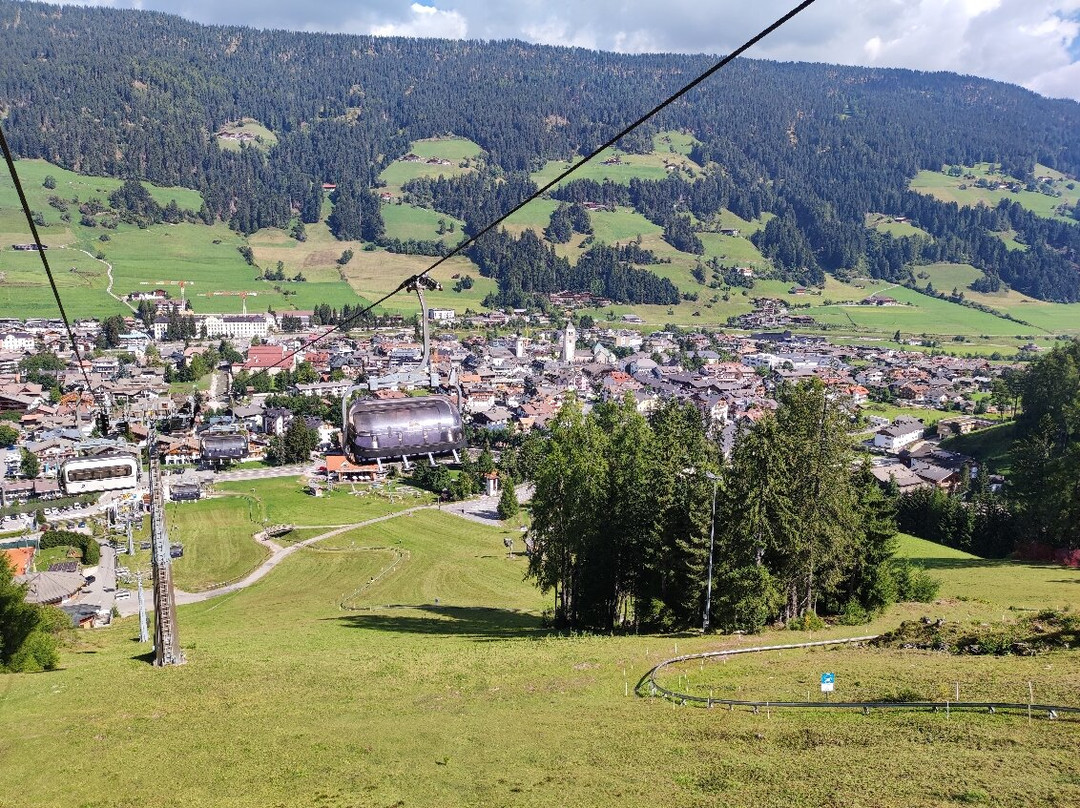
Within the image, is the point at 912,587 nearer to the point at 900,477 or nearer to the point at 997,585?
the point at 997,585

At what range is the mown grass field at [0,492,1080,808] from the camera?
36.4 ft

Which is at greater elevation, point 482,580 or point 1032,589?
point 1032,589

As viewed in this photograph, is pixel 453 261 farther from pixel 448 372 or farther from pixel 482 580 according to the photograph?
pixel 482 580

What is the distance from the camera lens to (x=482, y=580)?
41.9m

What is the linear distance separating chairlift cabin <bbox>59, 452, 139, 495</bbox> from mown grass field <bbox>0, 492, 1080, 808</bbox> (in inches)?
1254

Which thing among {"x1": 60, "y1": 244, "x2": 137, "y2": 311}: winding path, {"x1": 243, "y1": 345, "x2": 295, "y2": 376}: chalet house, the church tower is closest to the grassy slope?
{"x1": 60, "y1": 244, "x2": 137, "y2": 311}: winding path

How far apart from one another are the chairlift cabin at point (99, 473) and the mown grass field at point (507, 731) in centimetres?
3185

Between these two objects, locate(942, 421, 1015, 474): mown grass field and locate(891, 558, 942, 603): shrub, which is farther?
locate(942, 421, 1015, 474): mown grass field

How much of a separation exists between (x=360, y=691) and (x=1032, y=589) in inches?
999

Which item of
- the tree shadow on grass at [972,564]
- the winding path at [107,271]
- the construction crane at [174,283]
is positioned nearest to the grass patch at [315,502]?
the tree shadow on grass at [972,564]

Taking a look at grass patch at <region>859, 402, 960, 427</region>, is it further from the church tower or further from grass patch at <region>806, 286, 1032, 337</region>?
grass patch at <region>806, 286, 1032, 337</region>

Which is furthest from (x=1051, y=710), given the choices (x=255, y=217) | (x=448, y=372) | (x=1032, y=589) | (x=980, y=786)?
(x=255, y=217)

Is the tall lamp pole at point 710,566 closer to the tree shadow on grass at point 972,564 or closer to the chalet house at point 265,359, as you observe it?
the tree shadow on grass at point 972,564

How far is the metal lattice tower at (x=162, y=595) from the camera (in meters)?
18.3
